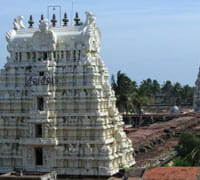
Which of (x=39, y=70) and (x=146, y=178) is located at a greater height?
(x=39, y=70)

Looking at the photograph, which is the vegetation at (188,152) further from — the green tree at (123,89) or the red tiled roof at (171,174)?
the green tree at (123,89)

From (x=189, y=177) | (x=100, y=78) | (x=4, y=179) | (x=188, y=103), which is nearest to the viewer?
(x=189, y=177)

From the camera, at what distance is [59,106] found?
48.3 meters

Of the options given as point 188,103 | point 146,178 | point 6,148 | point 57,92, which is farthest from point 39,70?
point 188,103

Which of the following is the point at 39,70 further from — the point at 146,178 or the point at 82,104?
the point at 146,178

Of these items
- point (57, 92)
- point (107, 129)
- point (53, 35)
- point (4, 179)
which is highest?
point (53, 35)

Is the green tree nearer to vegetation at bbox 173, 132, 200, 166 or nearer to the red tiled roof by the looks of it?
vegetation at bbox 173, 132, 200, 166

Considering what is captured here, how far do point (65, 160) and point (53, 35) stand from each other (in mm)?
10256

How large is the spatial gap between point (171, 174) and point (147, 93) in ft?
287

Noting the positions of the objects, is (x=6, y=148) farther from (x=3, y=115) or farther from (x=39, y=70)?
(x=39, y=70)

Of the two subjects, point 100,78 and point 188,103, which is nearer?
point 100,78

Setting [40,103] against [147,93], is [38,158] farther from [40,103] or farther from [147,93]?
[147,93]

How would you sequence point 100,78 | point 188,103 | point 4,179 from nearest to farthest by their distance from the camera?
point 4,179
point 100,78
point 188,103

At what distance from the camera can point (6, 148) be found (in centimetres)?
5000
